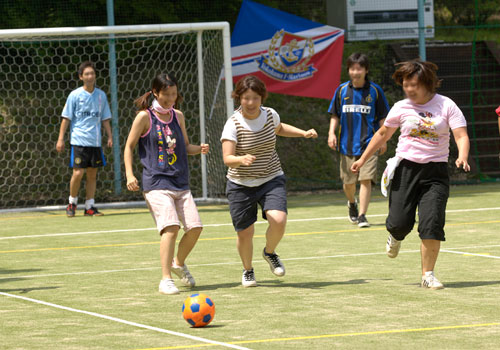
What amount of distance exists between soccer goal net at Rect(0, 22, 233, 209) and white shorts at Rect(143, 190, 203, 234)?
25.0 feet

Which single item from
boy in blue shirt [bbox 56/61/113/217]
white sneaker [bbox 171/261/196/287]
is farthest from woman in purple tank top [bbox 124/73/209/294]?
boy in blue shirt [bbox 56/61/113/217]

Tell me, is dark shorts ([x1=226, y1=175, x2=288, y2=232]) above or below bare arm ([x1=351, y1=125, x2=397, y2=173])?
below

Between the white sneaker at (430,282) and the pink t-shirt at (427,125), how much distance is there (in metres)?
0.85

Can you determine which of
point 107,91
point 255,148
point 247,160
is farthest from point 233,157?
point 107,91

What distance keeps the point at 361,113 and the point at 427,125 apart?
15.0 ft

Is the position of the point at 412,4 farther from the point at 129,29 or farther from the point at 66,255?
the point at 66,255

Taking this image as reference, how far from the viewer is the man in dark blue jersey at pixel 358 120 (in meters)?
11.9

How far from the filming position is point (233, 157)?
24.8ft

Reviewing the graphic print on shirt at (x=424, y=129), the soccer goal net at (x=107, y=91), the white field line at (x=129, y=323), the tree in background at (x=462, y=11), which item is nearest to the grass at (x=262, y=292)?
the white field line at (x=129, y=323)

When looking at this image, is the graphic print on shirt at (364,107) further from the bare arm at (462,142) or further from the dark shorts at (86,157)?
the bare arm at (462,142)

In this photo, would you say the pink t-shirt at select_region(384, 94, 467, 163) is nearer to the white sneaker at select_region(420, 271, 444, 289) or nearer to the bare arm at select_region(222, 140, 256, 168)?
the white sneaker at select_region(420, 271, 444, 289)

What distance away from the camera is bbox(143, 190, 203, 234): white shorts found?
25.5ft

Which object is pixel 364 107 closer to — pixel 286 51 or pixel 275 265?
pixel 275 265

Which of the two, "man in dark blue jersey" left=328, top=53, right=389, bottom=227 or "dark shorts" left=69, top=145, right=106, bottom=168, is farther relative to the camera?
"dark shorts" left=69, top=145, right=106, bottom=168
